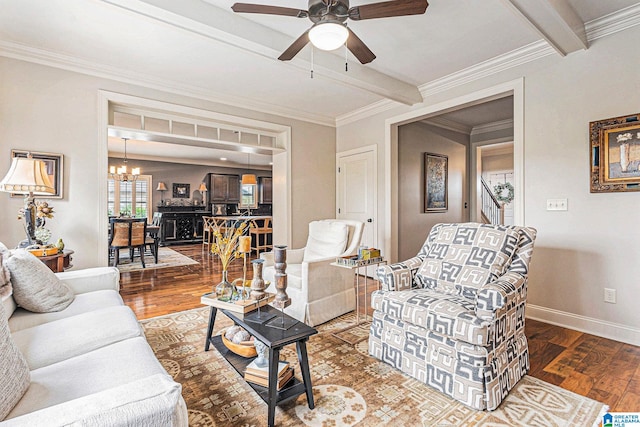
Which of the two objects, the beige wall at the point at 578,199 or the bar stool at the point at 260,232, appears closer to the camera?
the beige wall at the point at 578,199

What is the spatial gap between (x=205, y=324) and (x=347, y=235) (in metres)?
1.61

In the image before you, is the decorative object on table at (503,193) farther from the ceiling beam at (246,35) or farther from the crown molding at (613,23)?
the crown molding at (613,23)

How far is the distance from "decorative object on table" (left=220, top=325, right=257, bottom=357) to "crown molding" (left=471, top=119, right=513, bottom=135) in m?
5.39

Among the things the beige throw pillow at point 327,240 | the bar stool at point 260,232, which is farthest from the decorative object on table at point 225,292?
the bar stool at point 260,232

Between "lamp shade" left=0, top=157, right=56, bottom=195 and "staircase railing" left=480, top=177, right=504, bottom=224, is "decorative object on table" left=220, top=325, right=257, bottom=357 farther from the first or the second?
"staircase railing" left=480, top=177, right=504, bottom=224

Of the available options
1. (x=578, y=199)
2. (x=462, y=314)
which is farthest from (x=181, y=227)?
(x=578, y=199)

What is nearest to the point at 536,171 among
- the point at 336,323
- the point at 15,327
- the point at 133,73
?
the point at 336,323

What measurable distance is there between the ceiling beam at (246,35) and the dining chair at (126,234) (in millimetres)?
3967

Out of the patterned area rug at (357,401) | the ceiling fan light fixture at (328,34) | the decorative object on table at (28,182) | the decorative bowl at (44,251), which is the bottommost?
the patterned area rug at (357,401)

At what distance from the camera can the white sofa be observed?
0.78m

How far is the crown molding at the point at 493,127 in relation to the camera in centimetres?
531

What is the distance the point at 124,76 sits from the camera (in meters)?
3.51

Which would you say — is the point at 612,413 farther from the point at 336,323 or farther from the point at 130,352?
the point at 130,352

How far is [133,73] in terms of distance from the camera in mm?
3520
